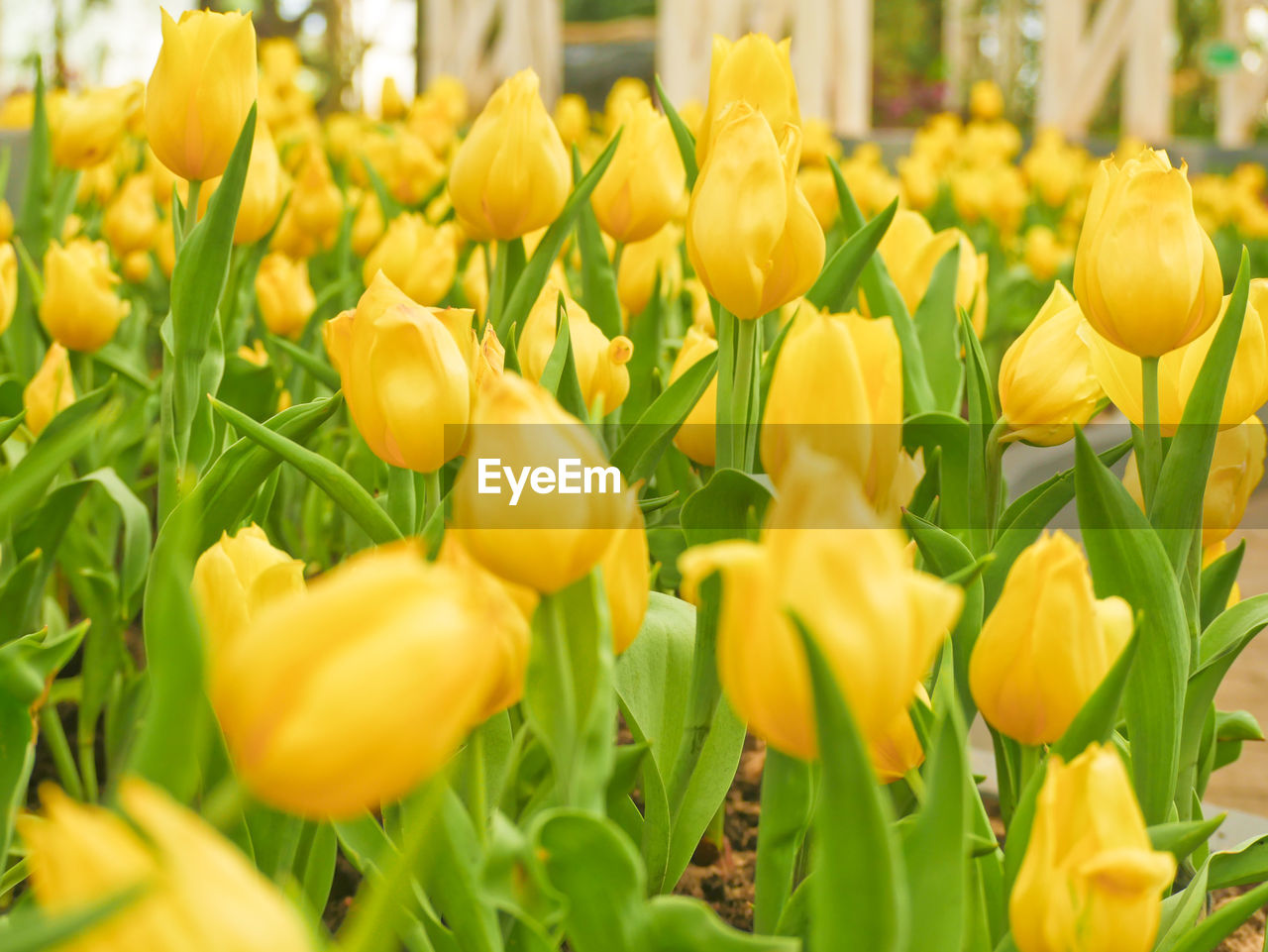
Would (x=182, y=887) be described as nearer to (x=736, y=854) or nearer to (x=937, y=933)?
(x=937, y=933)

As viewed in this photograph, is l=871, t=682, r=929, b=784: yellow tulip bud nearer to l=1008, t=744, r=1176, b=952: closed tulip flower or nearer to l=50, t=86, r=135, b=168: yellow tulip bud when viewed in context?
l=1008, t=744, r=1176, b=952: closed tulip flower

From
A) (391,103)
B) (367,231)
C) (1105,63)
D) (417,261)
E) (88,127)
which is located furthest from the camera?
(1105,63)

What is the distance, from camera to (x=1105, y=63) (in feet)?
19.5

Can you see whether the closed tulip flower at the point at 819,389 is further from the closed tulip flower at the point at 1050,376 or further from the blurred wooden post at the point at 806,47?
the blurred wooden post at the point at 806,47

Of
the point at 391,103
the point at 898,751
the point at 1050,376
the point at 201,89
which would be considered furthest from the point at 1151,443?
the point at 391,103

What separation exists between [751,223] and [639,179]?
395mm

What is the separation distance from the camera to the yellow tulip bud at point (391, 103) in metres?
2.59

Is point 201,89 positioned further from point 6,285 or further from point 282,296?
point 282,296

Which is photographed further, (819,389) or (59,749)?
(59,749)

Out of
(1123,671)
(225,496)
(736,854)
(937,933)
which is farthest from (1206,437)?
(736,854)

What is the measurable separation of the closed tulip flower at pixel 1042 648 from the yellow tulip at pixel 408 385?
0.21 meters

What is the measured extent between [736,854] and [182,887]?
0.81 meters

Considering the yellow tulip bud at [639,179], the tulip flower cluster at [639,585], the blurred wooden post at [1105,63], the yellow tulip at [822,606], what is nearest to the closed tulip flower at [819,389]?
the tulip flower cluster at [639,585]

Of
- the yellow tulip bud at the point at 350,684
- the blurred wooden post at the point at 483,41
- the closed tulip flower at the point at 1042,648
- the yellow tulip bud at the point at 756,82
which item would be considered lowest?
the closed tulip flower at the point at 1042,648
